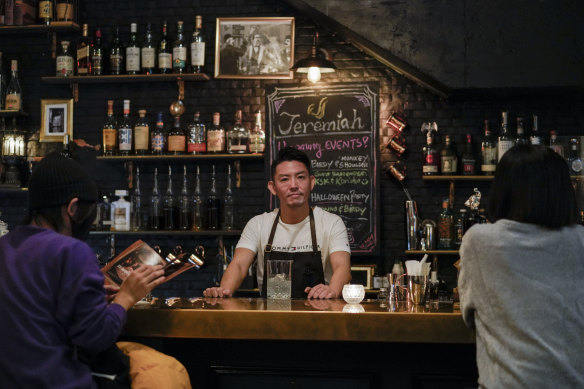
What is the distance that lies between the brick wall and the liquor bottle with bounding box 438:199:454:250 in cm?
13

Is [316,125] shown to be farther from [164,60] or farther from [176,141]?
[164,60]

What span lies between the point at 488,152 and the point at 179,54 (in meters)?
2.41

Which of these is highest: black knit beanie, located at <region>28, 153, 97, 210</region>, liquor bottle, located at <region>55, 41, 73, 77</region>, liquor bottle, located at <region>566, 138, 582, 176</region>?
liquor bottle, located at <region>55, 41, 73, 77</region>

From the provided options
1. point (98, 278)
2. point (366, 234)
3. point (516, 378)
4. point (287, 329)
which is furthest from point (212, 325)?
point (366, 234)

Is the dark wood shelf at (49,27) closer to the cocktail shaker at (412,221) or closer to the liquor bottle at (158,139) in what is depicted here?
the liquor bottle at (158,139)

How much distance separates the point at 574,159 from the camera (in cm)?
452

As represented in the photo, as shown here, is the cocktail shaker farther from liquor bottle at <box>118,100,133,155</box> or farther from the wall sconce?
liquor bottle at <box>118,100,133,155</box>

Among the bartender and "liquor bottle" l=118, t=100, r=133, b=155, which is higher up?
"liquor bottle" l=118, t=100, r=133, b=155

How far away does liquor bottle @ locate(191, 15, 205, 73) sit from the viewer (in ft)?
17.4

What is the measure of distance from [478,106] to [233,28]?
6.41ft

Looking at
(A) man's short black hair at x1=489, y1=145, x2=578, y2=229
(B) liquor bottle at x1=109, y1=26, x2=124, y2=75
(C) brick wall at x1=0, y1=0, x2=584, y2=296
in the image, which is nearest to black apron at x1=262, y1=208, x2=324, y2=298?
(C) brick wall at x1=0, y1=0, x2=584, y2=296

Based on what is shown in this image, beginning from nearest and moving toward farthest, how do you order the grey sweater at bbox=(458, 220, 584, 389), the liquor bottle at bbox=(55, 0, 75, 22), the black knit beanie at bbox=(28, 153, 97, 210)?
the grey sweater at bbox=(458, 220, 584, 389) < the black knit beanie at bbox=(28, 153, 97, 210) < the liquor bottle at bbox=(55, 0, 75, 22)

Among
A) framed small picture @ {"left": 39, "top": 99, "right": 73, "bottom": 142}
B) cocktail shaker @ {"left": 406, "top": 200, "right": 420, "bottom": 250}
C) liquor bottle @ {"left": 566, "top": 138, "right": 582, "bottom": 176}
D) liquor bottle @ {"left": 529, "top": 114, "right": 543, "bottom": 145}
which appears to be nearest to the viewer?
liquor bottle @ {"left": 566, "top": 138, "right": 582, "bottom": 176}

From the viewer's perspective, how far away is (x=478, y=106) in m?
5.15
